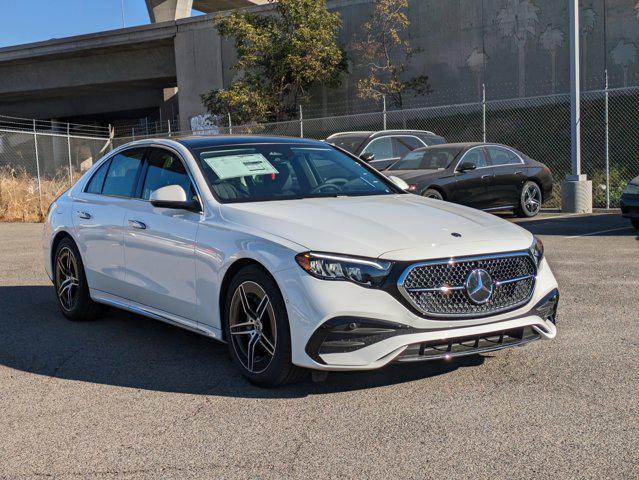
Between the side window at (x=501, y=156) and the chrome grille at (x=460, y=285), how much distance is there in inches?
429

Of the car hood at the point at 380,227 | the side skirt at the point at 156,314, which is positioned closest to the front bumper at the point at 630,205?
the car hood at the point at 380,227

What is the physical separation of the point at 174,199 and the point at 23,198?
15793mm

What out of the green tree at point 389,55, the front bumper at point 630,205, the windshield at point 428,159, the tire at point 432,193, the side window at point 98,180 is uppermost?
the green tree at point 389,55

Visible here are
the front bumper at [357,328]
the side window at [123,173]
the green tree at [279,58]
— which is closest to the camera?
the front bumper at [357,328]

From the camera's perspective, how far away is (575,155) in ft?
53.9

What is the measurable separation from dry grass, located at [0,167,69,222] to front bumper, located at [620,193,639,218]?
506 inches

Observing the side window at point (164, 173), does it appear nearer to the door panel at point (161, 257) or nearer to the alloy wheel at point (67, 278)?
the door panel at point (161, 257)

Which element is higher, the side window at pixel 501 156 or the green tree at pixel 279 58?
the green tree at pixel 279 58

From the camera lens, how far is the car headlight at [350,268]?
14.3ft

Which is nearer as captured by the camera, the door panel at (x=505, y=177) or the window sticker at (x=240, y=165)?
the window sticker at (x=240, y=165)

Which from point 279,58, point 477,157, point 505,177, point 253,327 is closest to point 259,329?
point 253,327

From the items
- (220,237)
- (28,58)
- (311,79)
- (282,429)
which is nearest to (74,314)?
(220,237)

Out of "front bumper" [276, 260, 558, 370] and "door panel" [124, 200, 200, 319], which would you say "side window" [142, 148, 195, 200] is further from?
"front bumper" [276, 260, 558, 370]

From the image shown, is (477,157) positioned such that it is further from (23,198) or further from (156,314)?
(23,198)
